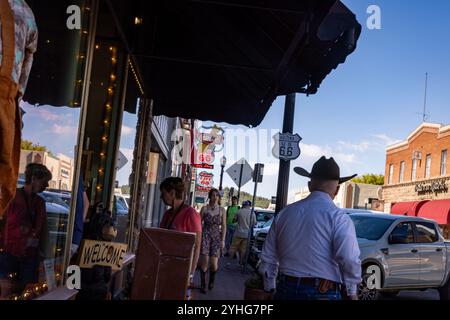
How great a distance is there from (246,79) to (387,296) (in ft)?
23.8

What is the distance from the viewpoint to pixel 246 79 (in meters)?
8.60

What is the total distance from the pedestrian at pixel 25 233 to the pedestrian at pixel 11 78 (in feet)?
4.22

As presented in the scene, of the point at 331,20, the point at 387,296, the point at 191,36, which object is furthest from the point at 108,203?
the point at 387,296

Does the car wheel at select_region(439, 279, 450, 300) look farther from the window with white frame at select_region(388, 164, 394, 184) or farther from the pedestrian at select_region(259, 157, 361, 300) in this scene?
the window with white frame at select_region(388, 164, 394, 184)

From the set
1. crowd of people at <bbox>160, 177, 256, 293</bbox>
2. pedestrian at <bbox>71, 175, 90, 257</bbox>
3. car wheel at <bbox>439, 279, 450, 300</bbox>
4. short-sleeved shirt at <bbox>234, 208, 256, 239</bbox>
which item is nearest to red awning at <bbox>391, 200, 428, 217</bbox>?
crowd of people at <bbox>160, 177, 256, 293</bbox>

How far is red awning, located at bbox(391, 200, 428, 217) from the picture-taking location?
129 feet

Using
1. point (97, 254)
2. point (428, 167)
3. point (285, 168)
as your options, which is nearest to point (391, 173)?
point (428, 167)

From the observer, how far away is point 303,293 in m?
3.85

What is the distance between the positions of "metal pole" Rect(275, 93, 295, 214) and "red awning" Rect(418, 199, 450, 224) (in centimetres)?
2582

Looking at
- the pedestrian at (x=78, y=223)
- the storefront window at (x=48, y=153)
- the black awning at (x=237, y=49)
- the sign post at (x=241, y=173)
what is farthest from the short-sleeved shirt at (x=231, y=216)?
the storefront window at (x=48, y=153)

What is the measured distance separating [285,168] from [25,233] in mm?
7865

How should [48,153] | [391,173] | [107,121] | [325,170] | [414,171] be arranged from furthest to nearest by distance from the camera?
[391,173] < [414,171] < [107,121] < [48,153] < [325,170]

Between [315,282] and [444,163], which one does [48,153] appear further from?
[444,163]

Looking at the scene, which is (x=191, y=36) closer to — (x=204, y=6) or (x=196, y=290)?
(x=204, y=6)
